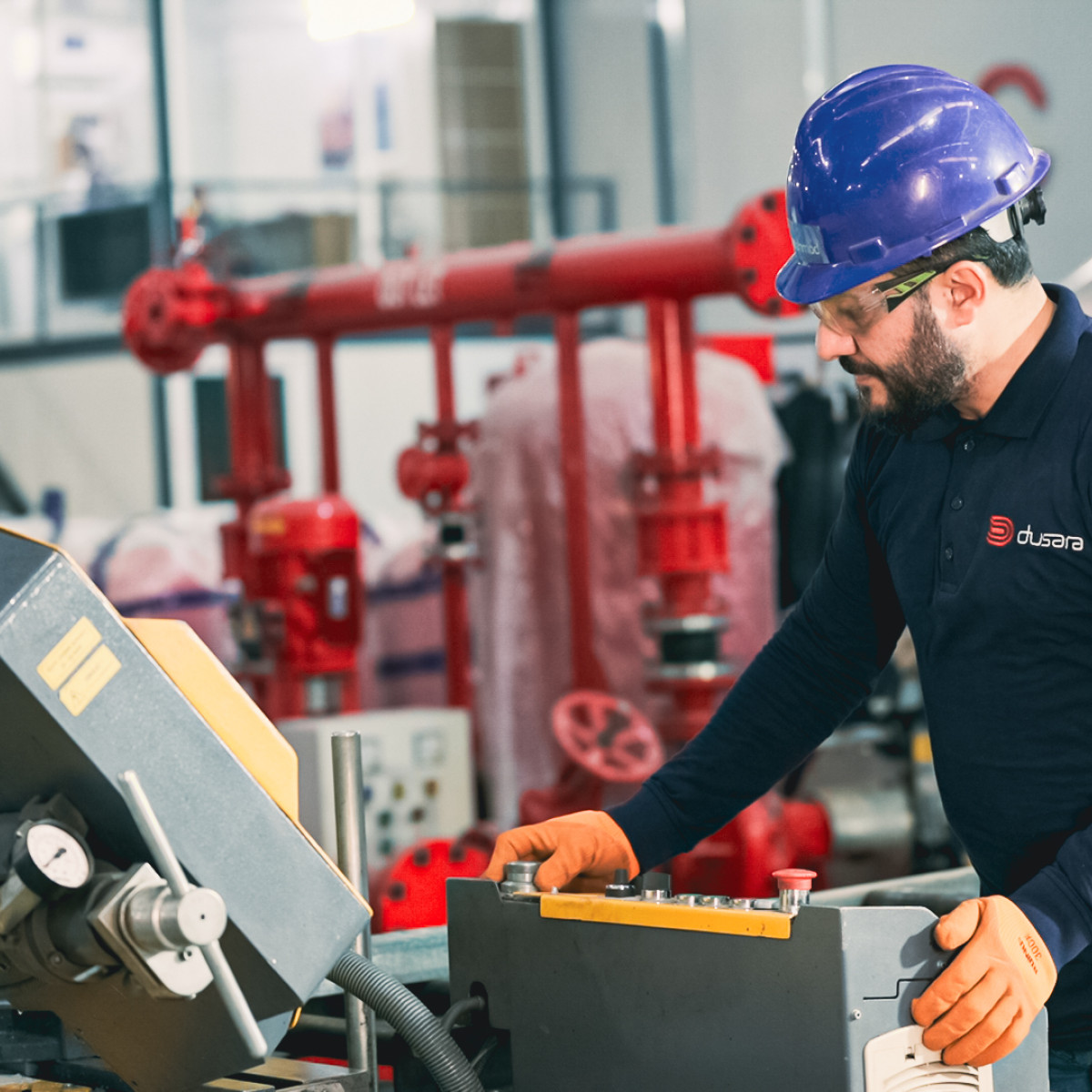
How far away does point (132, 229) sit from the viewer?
854 cm

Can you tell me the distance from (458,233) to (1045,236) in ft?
12.6

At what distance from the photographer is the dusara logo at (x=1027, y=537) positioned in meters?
1.39

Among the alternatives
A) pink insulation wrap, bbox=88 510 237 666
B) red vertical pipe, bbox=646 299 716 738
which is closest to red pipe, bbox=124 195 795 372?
red vertical pipe, bbox=646 299 716 738

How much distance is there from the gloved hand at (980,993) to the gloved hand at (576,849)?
42 centimetres

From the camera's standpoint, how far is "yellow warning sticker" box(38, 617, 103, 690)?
105 centimetres

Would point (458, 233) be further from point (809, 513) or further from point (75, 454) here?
point (809, 513)

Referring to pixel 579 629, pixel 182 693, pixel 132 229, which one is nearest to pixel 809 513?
pixel 579 629

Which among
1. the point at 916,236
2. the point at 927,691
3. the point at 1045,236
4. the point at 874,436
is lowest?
the point at 927,691

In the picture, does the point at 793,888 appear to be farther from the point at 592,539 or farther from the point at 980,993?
the point at 592,539

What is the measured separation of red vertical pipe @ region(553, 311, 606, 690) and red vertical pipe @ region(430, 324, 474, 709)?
0.61 m

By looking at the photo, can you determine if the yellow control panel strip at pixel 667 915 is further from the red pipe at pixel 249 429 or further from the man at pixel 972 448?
the red pipe at pixel 249 429

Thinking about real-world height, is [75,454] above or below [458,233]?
below

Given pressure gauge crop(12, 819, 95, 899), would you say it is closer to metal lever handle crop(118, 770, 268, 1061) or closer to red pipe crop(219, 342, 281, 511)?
metal lever handle crop(118, 770, 268, 1061)

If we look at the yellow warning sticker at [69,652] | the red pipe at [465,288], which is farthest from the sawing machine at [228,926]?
the red pipe at [465,288]
